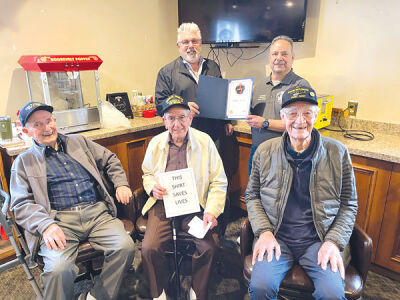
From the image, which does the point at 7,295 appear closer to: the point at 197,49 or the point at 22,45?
the point at 22,45

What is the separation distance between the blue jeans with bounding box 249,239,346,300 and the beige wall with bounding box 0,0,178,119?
2262mm

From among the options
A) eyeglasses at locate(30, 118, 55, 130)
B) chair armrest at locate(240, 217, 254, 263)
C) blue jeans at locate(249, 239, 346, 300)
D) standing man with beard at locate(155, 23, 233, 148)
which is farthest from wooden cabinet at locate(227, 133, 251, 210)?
eyeglasses at locate(30, 118, 55, 130)

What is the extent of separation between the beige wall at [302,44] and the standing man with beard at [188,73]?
826 mm

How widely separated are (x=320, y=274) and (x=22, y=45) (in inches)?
103

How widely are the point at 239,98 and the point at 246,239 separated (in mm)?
991

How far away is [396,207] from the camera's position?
6.13 feet

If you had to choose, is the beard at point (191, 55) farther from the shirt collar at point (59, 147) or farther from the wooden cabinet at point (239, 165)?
the shirt collar at point (59, 147)

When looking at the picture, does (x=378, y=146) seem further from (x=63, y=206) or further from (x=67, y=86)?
(x=67, y=86)

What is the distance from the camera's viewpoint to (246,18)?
2.63 metres

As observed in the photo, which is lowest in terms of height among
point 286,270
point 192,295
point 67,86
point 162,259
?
point 192,295

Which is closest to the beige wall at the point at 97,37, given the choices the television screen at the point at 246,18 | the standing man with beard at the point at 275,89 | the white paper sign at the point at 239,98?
the television screen at the point at 246,18

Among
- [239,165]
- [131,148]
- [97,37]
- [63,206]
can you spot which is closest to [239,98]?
[239,165]

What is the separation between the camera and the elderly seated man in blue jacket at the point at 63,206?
150cm

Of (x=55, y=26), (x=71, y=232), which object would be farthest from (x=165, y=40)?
(x=71, y=232)
